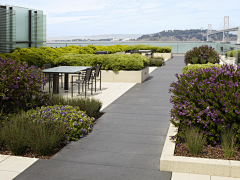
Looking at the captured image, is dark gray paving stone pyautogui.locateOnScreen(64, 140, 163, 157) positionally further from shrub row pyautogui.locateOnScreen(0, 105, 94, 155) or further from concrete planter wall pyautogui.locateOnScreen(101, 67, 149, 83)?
concrete planter wall pyautogui.locateOnScreen(101, 67, 149, 83)

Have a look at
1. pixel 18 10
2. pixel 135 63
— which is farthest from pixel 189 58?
pixel 18 10

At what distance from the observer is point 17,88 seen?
17.1 feet

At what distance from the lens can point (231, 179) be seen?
→ 348 centimetres

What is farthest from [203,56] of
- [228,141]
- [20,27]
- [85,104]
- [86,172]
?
[86,172]

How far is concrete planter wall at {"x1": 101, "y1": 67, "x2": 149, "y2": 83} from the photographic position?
1203 centimetres

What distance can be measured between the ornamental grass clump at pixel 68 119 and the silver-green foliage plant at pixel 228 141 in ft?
8.02

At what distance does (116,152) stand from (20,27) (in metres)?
13.7

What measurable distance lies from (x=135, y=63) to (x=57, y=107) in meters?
7.04

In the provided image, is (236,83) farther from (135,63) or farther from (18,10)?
(18,10)

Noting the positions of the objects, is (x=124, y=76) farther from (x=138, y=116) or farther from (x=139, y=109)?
(x=138, y=116)

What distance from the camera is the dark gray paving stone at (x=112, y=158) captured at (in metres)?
3.87

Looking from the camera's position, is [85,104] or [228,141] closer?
[228,141]

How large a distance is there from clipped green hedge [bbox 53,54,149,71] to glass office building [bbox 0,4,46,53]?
12.1 feet

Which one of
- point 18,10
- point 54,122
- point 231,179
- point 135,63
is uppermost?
point 18,10
